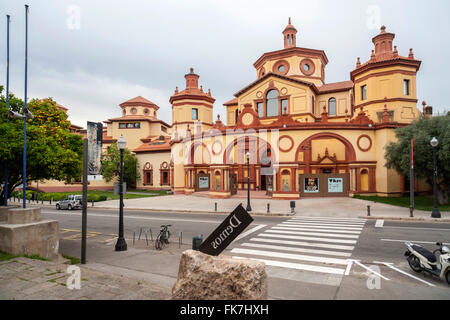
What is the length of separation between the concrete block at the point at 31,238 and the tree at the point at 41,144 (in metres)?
2.46

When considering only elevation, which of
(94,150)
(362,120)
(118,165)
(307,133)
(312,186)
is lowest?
(312,186)

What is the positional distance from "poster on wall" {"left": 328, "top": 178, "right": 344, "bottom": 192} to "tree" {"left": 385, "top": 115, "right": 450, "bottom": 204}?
235 inches

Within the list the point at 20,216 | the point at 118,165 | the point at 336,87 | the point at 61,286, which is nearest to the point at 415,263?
the point at 61,286

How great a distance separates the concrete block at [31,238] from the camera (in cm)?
843

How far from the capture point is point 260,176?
37.8 metres

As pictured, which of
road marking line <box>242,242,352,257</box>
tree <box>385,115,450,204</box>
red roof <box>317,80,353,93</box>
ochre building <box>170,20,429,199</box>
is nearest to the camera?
road marking line <box>242,242,352,257</box>

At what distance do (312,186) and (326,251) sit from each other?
63.3 feet

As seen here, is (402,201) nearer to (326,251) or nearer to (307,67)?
(326,251)

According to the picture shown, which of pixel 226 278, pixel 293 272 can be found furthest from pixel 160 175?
pixel 226 278

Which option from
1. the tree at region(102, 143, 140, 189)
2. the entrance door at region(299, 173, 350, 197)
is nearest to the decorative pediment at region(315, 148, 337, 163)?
the entrance door at region(299, 173, 350, 197)

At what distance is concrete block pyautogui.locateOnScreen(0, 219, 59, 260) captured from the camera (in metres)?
8.43

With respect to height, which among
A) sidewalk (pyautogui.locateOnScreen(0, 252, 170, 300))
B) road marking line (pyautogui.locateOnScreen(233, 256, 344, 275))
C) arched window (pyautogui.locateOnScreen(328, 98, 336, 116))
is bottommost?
road marking line (pyautogui.locateOnScreen(233, 256, 344, 275))

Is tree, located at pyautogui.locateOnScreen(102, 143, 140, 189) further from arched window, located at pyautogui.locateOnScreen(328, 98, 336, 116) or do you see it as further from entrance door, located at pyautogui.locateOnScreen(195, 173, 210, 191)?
arched window, located at pyautogui.locateOnScreen(328, 98, 336, 116)

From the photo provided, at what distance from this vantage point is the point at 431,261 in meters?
7.32
